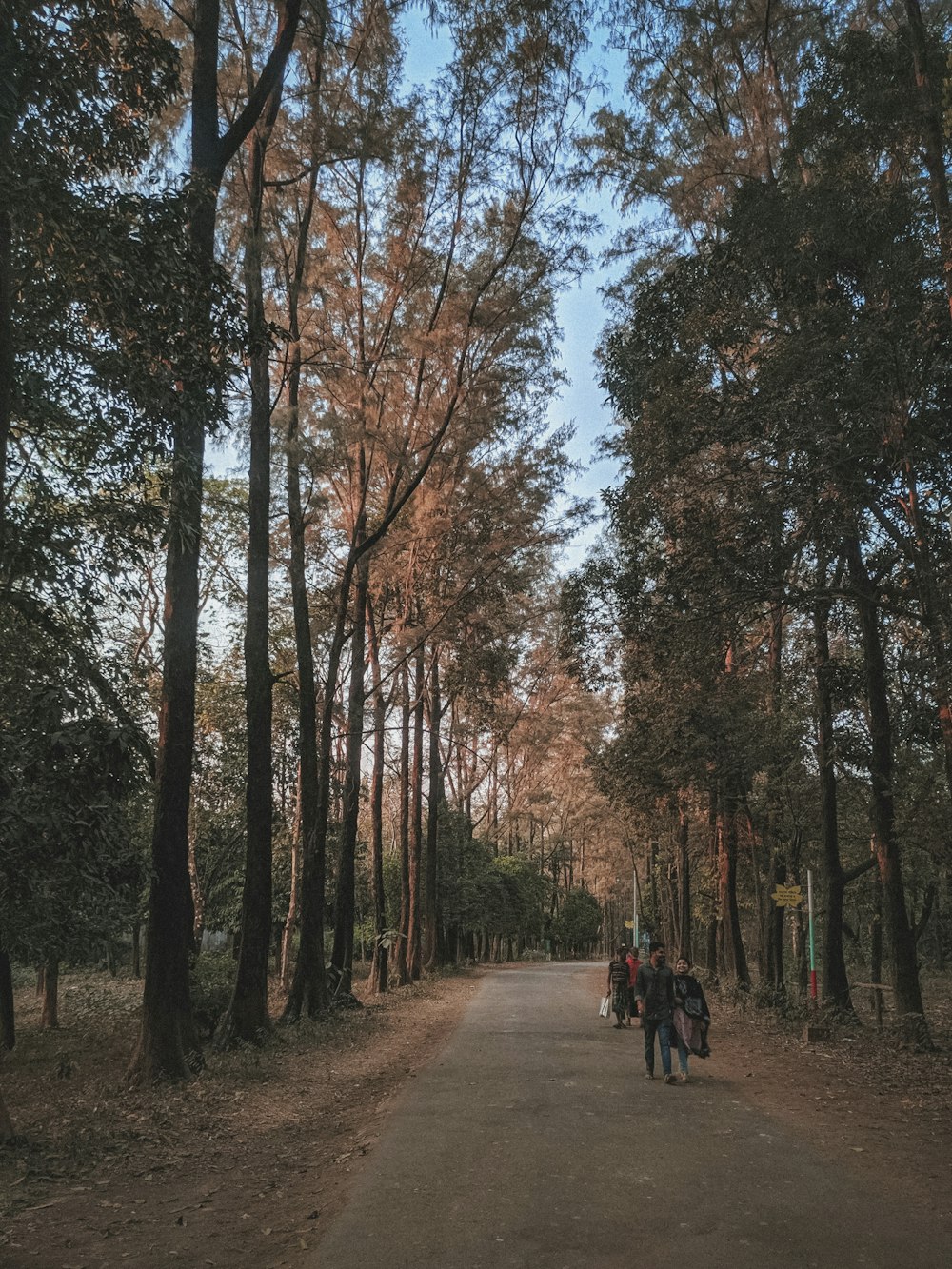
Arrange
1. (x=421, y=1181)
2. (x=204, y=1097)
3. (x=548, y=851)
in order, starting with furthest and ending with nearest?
(x=548, y=851) < (x=204, y=1097) < (x=421, y=1181)

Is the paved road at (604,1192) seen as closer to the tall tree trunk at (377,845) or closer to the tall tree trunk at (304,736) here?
the tall tree trunk at (304,736)

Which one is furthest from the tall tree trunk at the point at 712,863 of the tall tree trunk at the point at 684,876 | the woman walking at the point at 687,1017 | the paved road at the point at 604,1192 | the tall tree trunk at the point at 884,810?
the paved road at the point at 604,1192

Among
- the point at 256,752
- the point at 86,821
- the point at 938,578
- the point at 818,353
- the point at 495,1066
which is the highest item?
the point at 818,353

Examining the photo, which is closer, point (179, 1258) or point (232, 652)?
point (179, 1258)

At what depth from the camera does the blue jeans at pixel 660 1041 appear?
1108 centimetres

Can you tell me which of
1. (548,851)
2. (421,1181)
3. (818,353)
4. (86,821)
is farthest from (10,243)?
(548,851)

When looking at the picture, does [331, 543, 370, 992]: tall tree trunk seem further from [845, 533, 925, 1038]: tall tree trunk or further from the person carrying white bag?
[845, 533, 925, 1038]: tall tree trunk

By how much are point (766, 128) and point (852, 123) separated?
13.7 feet

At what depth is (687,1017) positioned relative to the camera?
11188 mm

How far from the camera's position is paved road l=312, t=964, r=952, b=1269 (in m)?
5.02

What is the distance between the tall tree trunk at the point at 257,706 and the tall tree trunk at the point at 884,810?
9.14 meters

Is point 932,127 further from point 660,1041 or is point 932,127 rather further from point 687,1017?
point 660,1041

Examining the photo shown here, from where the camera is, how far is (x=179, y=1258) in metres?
5.28

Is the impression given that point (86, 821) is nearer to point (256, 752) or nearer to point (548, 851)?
point (256, 752)
